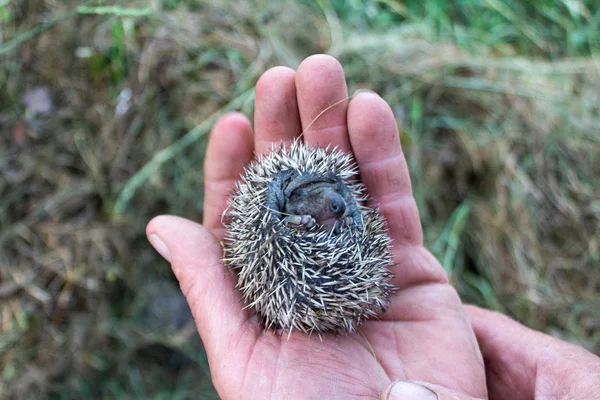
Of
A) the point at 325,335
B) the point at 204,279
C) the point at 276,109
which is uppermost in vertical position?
the point at 276,109

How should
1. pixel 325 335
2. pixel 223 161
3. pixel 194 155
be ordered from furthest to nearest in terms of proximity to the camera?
1. pixel 194 155
2. pixel 223 161
3. pixel 325 335

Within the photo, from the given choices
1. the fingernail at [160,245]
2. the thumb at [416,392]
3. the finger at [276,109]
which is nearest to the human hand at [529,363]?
A: the thumb at [416,392]

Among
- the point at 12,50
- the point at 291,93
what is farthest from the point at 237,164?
the point at 12,50

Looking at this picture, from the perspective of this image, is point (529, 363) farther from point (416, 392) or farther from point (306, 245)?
point (306, 245)

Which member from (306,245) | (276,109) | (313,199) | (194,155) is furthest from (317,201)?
(194,155)

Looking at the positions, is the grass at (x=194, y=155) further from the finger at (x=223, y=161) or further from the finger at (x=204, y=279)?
the finger at (x=204, y=279)
